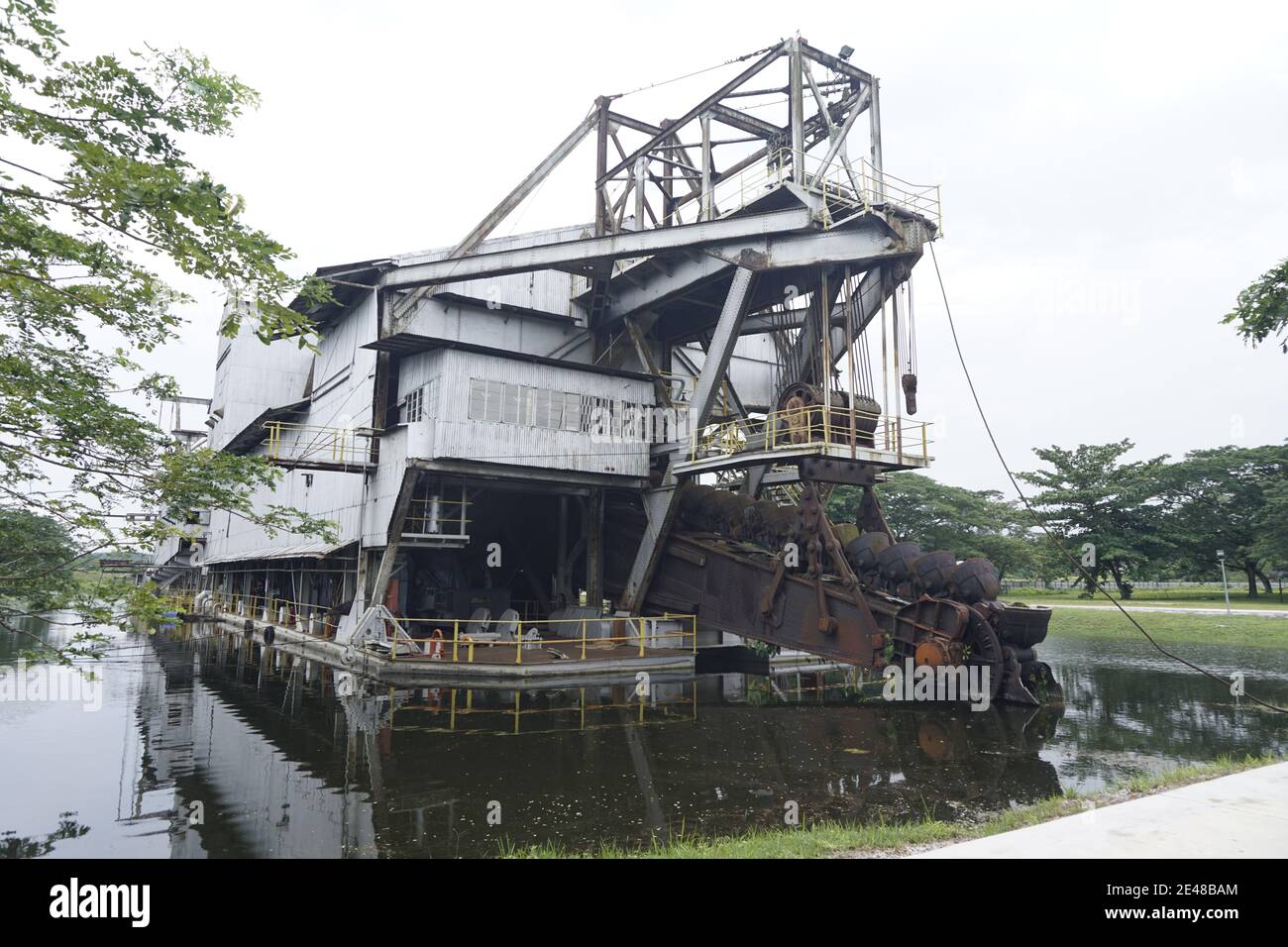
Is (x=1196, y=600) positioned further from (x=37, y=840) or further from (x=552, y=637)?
(x=37, y=840)

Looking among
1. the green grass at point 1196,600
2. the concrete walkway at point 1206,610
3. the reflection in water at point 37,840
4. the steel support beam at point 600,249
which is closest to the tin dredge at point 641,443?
the steel support beam at point 600,249

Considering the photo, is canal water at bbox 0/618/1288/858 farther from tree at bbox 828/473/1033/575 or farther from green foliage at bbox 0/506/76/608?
tree at bbox 828/473/1033/575

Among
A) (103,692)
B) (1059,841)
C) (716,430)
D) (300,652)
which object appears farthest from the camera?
(300,652)

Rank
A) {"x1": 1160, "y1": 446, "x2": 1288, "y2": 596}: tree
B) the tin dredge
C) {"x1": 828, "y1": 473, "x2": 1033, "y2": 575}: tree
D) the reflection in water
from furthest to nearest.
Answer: {"x1": 828, "y1": 473, "x2": 1033, "y2": 575}: tree, {"x1": 1160, "y1": 446, "x2": 1288, "y2": 596}: tree, the tin dredge, the reflection in water

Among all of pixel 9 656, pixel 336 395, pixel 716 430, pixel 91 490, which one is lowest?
pixel 9 656

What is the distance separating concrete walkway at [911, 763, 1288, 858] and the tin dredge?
25.0 feet

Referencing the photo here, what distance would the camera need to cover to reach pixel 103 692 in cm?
1656

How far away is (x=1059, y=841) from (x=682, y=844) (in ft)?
10.5

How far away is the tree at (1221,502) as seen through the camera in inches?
1646

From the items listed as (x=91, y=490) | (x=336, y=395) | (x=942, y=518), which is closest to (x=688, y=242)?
(x=336, y=395)

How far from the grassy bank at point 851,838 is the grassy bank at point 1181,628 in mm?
23739

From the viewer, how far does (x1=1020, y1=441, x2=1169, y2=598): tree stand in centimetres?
4097

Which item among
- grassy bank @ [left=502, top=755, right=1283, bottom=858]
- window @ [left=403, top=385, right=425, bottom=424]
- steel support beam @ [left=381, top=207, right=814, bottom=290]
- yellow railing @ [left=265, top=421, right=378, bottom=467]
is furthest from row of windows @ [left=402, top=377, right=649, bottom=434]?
grassy bank @ [left=502, top=755, right=1283, bottom=858]
